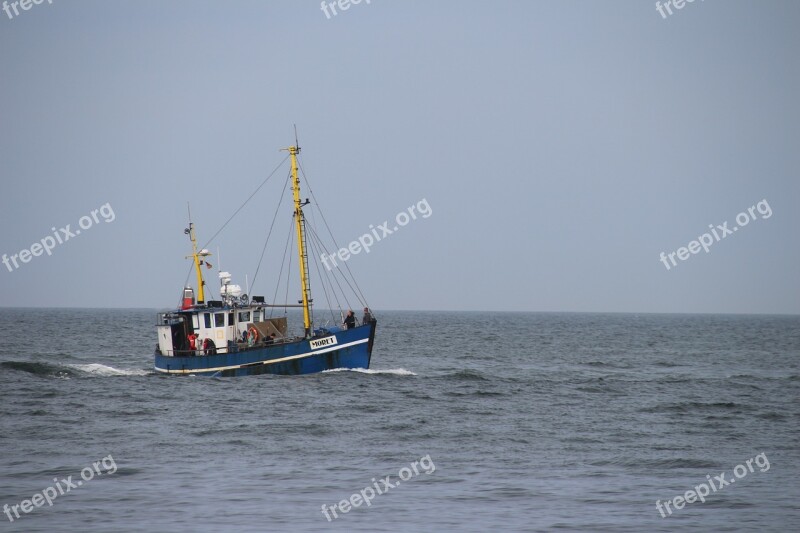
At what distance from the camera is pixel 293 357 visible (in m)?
48.1

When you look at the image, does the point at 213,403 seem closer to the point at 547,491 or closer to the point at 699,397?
the point at 547,491

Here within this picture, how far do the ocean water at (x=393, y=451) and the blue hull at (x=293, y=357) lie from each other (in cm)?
80

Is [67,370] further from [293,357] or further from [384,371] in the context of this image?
[384,371]

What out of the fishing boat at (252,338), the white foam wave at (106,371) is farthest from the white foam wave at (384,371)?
the white foam wave at (106,371)

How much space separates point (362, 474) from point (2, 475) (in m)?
9.54

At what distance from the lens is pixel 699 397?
4719 cm

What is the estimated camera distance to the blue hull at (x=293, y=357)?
48.0 meters

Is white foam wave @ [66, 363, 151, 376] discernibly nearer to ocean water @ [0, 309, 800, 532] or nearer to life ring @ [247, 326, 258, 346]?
ocean water @ [0, 309, 800, 532]

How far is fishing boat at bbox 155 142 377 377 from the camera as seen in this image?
4816cm

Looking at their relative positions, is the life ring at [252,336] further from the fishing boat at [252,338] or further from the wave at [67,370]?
the wave at [67,370]

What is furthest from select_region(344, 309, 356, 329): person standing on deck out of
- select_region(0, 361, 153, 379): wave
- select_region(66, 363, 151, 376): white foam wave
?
select_region(66, 363, 151, 376): white foam wave

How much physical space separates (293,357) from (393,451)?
1872 cm

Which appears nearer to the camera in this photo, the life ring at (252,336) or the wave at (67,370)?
the life ring at (252,336)

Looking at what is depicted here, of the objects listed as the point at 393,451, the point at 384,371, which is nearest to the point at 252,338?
the point at 384,371
